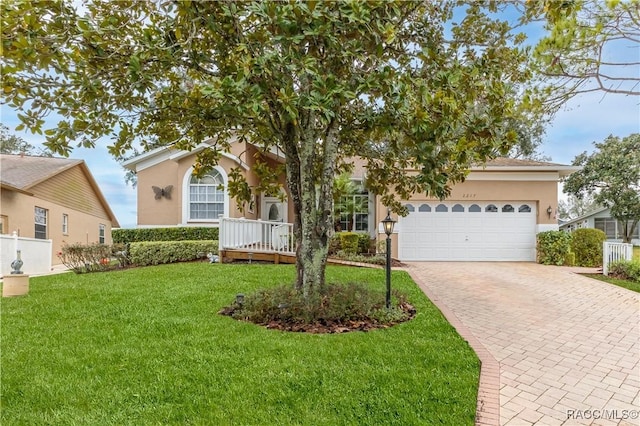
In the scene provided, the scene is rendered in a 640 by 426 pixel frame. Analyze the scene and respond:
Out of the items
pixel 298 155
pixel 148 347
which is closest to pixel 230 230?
pixel 298 155

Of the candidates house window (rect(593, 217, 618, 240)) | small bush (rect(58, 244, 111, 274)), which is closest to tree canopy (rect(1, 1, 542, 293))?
small bush (rect(58, 244, 111, 274))

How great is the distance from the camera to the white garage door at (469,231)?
1424 cm

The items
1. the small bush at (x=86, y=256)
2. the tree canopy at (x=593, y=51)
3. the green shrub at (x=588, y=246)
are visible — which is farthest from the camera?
the green shrub at (x=588, y=246)

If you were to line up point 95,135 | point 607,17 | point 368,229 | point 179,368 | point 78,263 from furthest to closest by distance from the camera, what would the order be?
1. point 368,229
2. point 78,263
3. point 607,17
4. point 95,135
5. point 179,368

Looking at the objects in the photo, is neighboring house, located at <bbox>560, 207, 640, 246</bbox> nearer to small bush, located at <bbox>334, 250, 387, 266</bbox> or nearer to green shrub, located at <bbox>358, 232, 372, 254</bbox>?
green shrub, located at <bbox>358, 232, 372, 254</bbox>

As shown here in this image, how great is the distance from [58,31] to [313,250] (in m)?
4.52

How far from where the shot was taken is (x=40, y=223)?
57.0 feet

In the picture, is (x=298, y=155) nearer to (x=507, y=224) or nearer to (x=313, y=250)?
(x=313, y=250)

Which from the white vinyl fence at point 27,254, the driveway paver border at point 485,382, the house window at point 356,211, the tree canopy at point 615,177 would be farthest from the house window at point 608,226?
the white vinyl fence at point 27,254

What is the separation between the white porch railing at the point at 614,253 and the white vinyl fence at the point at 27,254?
63.2 feet

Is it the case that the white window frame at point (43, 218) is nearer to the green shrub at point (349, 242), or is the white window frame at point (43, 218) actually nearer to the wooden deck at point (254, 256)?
the wooden deck at point (254, 256)

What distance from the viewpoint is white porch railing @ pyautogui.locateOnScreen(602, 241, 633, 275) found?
1176cm

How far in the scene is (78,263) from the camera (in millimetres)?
11977

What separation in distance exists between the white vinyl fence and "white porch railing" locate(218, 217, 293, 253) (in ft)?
22.6
